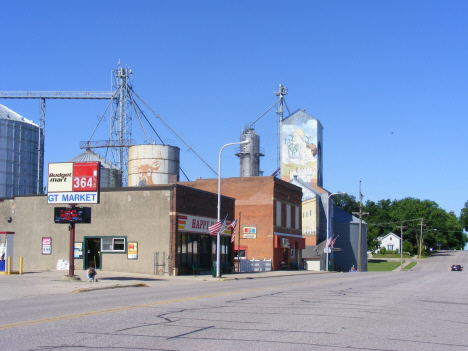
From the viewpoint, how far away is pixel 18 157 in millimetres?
61250

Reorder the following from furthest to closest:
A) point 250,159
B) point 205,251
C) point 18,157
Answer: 1. point 250,159
2. point 18,157
3. point 205,251

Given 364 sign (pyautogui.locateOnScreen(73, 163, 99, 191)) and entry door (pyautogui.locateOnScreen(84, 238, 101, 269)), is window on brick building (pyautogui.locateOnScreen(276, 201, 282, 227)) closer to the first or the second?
entry door (pyautogui.locateOnScreen(84, 238, 101, 269))

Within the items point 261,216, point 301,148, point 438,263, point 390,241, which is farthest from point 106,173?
point 390,241

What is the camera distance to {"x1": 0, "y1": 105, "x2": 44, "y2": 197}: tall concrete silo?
59.6m

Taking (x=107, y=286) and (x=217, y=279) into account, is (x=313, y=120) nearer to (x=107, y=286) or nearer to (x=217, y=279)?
(x=217, y=279)

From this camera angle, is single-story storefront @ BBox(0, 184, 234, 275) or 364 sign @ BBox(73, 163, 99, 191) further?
single-story storefront @ BBox(0, 184, 234, 275)

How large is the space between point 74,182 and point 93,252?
31.7 ft

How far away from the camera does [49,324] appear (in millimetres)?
11109

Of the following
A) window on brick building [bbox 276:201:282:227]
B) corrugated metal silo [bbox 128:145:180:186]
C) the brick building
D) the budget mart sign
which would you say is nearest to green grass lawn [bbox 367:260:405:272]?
the brick building

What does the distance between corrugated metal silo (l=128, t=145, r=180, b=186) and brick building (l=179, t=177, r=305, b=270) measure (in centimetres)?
481

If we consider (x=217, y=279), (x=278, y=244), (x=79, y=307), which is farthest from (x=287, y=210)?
(x=79, y=307)

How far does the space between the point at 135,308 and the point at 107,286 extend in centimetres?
998

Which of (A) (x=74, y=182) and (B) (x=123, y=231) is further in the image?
(B) (x=123, y=231)

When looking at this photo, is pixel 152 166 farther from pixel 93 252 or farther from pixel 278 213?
pixel 93 252
